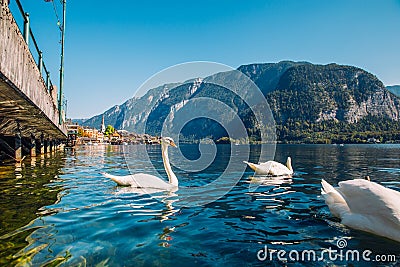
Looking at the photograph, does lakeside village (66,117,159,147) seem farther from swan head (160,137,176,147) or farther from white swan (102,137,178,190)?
swan head (160,137,176,147)

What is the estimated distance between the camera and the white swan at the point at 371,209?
538 cm

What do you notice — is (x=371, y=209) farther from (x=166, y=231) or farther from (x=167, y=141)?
(x=167, y=141)

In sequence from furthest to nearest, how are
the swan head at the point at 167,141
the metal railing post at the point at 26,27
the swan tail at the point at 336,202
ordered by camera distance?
the swan head at the point at 167,141, the metal railing post at the point at 26,27, the swan tail at the point at 336,202

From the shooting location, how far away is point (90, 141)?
126938 millimetres

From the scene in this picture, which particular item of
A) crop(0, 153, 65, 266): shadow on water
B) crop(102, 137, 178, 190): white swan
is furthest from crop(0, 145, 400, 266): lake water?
crop(102, 137, 178, 190): white swan

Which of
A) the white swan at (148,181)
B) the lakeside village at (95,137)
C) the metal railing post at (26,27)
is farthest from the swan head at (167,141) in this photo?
the lakeside village at (95,137)

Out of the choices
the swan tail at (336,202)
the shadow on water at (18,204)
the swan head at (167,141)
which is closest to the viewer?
the shadow on water at (18,204)

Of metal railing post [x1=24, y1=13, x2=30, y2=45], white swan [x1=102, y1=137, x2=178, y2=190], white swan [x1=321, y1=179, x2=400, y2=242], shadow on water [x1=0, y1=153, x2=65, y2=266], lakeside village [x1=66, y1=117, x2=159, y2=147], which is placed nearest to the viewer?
shadow on water [x1=0, y1=153, x2=65, y2=266]

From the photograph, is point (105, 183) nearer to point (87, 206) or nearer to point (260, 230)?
point (87, 206)

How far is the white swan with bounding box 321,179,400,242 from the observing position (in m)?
5.38

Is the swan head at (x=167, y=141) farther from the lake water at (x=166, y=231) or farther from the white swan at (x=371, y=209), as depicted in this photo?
the white swan at (x=371, y=209)

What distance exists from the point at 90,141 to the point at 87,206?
12643cm

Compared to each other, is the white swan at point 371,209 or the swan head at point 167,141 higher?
the swan head at point 167,141

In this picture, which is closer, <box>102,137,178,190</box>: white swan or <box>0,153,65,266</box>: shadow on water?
<box>0,153,65,266</box>: shadow on water
